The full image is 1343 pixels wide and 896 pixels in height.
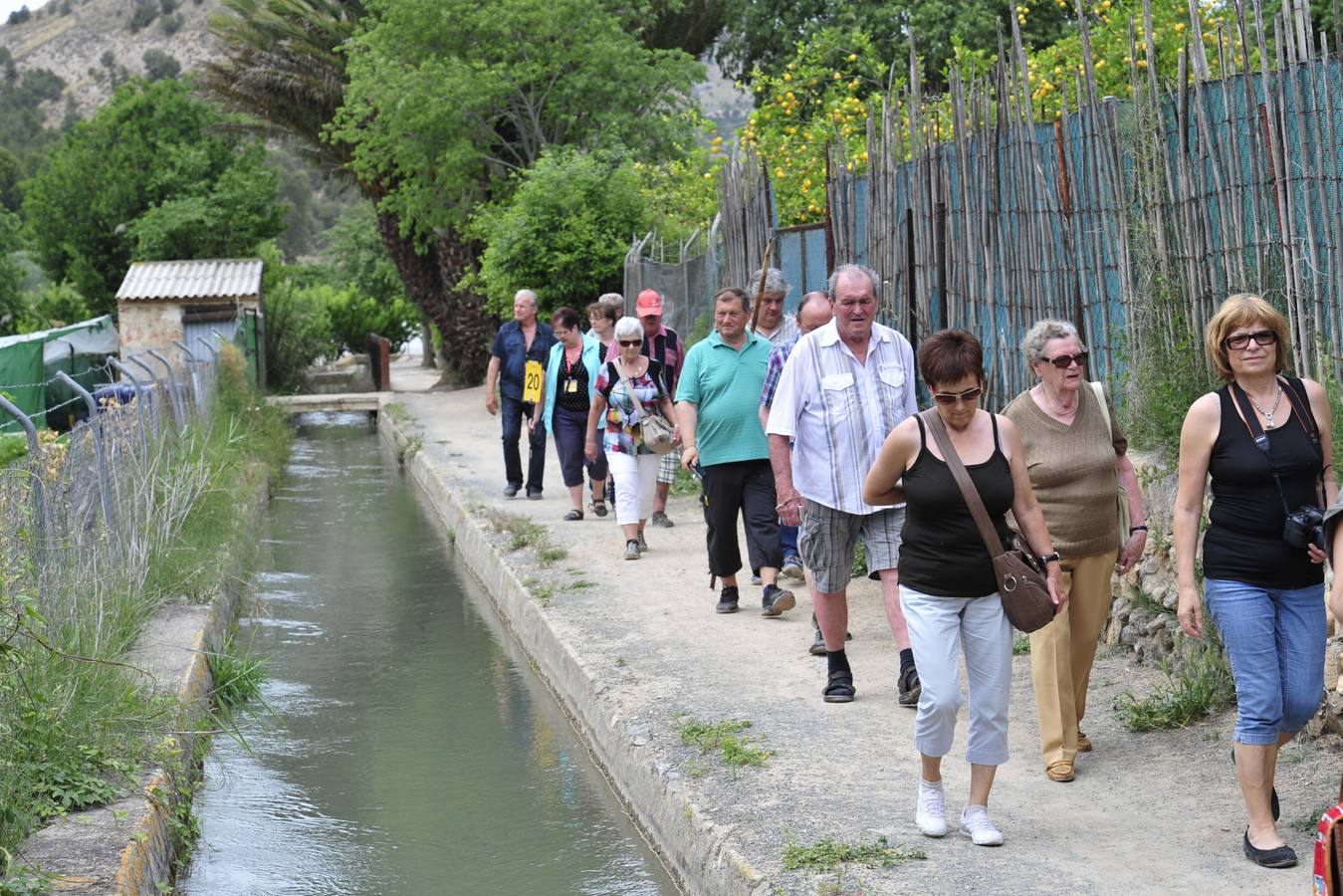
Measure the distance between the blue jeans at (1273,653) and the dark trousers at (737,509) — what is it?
3.94 m

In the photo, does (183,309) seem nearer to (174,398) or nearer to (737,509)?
(174,398)

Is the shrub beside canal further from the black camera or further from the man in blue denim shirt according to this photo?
the black camera

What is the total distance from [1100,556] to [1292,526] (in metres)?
1.28

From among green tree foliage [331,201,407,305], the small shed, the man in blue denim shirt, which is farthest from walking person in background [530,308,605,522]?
green tree foliage [331,201,407,305]

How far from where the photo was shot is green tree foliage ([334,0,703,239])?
77.8 feet

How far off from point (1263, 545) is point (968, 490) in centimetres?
86

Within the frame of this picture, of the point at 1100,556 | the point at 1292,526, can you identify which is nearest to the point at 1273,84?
the point at 1100,556

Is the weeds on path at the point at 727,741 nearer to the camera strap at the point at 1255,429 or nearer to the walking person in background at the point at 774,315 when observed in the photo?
the camera strap at the point at 1255,429

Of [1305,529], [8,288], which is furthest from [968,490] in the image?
[8,288]

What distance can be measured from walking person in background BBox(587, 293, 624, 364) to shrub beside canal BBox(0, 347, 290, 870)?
3.04 m

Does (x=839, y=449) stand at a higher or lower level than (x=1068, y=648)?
higher

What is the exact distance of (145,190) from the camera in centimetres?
3394

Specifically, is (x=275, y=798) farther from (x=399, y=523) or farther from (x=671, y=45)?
(x=671, y=45)

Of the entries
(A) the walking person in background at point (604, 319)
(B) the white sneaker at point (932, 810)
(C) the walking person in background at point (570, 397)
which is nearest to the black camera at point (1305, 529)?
(B) the white sneaker at point (932, 810)
